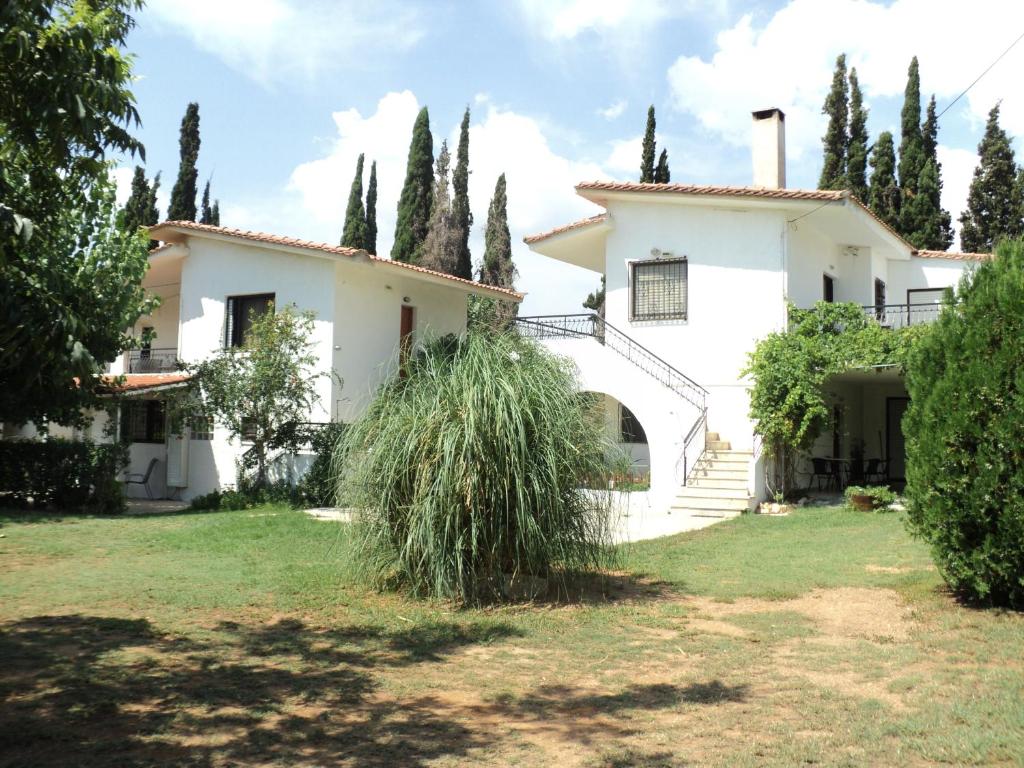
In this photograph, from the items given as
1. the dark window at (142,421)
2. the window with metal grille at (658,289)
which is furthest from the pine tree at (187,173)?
the window with metal grille at (658,289)

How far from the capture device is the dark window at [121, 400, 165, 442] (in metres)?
22.4

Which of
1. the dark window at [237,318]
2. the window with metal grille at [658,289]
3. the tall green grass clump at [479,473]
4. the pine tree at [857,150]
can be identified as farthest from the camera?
the pine tree at [857,150]

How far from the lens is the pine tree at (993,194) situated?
1200 inches

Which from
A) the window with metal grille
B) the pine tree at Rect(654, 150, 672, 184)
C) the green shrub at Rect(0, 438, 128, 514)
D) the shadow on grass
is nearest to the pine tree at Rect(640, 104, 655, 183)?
the pine tree at Rect(654, 150, 672, 184)

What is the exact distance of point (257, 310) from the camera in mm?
20672

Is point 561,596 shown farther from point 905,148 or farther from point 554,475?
point 905,148

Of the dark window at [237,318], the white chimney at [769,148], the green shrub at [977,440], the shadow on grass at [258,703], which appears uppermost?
the white chimney at [769,148]

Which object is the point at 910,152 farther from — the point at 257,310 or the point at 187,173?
the point at 187,173

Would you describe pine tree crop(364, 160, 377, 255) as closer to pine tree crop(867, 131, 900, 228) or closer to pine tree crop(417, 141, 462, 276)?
pine tree crop(417, 141, 462, 276)

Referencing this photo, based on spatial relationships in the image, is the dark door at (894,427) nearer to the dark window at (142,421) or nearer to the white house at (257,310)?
the white house at (257,310)

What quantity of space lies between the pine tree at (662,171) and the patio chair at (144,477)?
20183 mm

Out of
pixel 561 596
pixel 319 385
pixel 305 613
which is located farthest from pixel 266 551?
pixel 319 385

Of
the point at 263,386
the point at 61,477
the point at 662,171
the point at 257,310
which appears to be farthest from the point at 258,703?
the point at 662,171

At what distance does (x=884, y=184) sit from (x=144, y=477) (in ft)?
85.4
